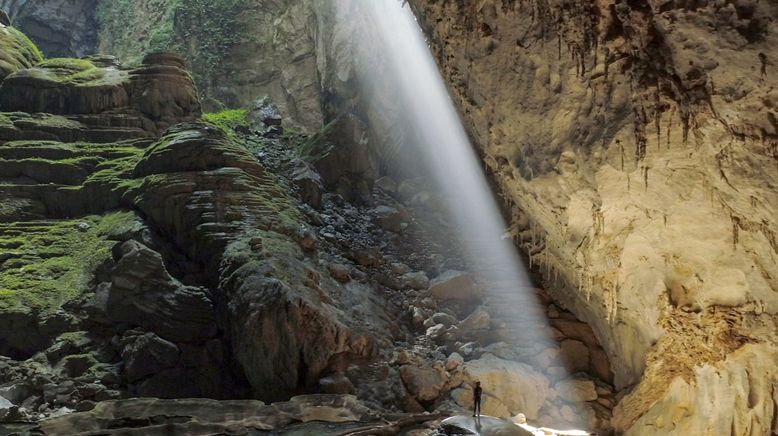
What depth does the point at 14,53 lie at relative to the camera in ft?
65.3

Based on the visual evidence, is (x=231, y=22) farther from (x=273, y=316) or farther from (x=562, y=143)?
(x=562, y=143)

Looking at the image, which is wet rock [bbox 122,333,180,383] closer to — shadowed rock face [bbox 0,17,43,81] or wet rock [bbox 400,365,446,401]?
wet rock [bbox 400,365,446,401]

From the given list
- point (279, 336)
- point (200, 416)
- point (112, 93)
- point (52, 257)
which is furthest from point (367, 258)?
point (112, 93)

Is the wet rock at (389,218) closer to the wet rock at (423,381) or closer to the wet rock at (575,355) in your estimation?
the wet rock at (575,355)

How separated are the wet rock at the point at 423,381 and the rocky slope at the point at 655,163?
3797mm

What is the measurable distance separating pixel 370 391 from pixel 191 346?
12.8 feet

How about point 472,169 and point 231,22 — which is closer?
point 472,169

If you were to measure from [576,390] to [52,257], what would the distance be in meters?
12.9

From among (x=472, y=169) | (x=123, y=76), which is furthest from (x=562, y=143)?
(x=123, y=76)

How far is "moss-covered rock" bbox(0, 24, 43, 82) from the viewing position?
1891 cm

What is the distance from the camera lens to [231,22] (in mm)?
26141

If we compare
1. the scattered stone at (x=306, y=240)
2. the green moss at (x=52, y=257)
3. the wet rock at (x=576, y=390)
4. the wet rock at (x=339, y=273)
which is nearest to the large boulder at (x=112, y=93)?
the green moss at (x=52, y=257)

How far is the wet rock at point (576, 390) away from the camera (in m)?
12.0

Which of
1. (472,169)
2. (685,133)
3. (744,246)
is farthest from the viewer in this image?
(472,169)
